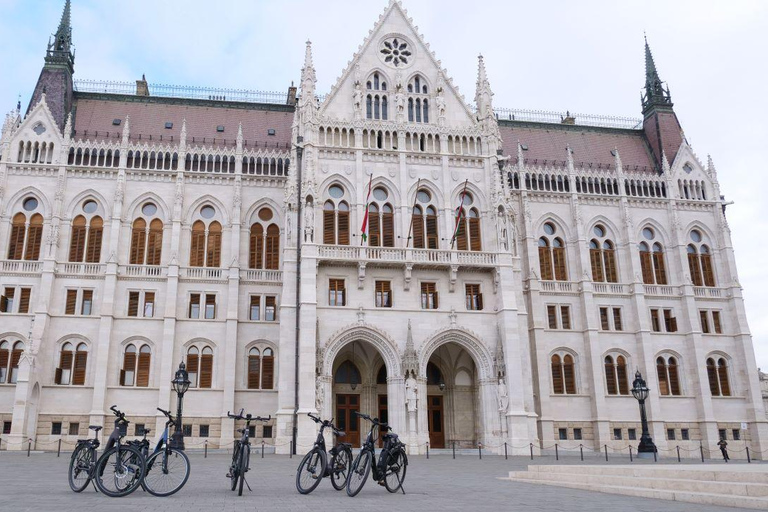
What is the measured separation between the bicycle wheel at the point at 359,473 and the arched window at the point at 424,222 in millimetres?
28050

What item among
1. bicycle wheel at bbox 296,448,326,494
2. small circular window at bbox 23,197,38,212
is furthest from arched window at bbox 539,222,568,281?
bicycle wheel at bbox 296,448,326,494

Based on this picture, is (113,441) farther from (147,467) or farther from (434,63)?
(434,63)

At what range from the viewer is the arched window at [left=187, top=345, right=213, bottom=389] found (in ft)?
145

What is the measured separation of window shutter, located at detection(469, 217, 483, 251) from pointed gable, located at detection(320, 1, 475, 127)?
22.6 ft

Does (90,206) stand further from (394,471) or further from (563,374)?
(394,471)

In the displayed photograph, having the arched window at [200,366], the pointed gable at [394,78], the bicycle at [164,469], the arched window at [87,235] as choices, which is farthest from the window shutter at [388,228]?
the bicycle at [164,469]

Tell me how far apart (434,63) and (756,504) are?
128ft

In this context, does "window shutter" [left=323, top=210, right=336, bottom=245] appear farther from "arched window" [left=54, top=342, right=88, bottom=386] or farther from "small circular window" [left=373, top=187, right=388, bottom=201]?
"arched window" [left=54, top=342, right=88, bottom=386]

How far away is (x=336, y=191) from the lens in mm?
44219

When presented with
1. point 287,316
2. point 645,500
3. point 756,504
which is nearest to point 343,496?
point 645,500

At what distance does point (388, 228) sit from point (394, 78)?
10.6m

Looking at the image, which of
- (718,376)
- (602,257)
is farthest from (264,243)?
(718,376)

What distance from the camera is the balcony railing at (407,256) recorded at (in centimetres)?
4150

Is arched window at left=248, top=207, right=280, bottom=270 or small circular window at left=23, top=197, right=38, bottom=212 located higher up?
small circular window at left=23, top=197, right=38, bottom=212
